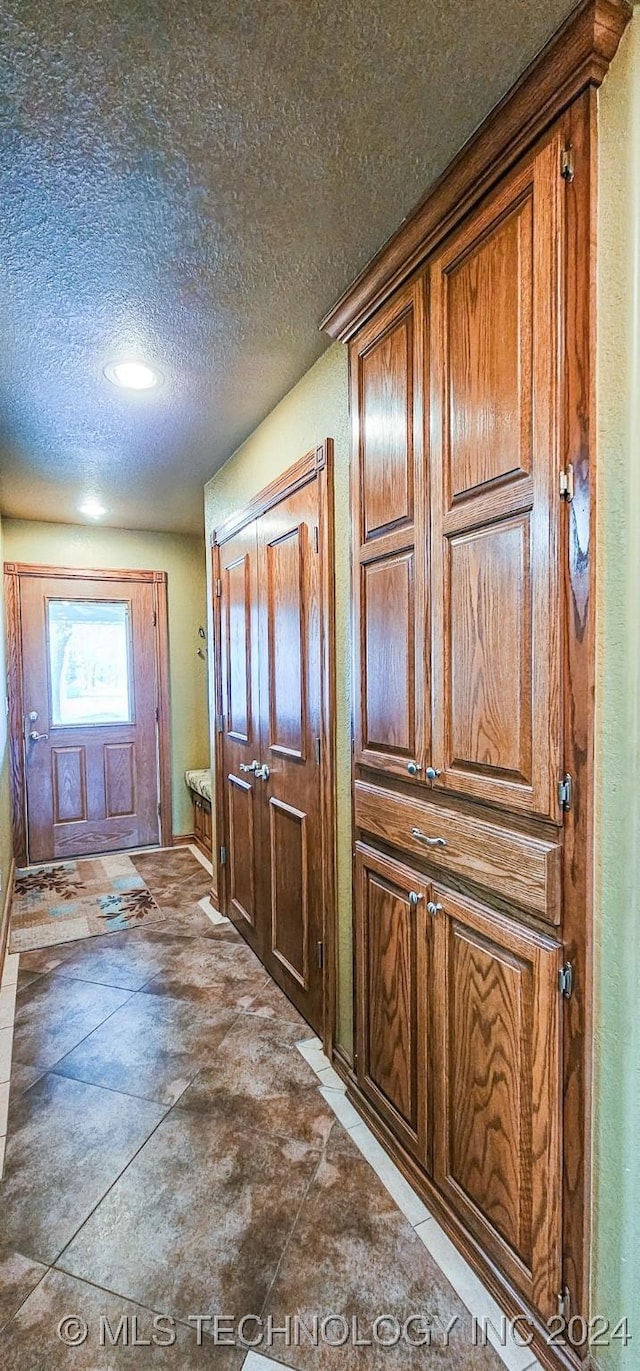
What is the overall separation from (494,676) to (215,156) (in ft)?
3.95

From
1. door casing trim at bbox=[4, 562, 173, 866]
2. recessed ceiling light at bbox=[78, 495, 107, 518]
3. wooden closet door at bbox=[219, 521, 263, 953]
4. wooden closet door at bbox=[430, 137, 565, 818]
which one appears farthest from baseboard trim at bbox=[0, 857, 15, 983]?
wooden closet door at bbox=[430, 137, 565, 818]

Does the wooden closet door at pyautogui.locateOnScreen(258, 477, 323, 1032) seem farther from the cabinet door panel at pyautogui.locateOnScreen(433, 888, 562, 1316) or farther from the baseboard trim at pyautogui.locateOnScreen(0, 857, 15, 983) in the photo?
the baseboard trim at pyautogui.locateOnScreen(0, 857, 15, 983)

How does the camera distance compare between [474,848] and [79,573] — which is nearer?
[474,848]

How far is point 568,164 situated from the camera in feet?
3.21

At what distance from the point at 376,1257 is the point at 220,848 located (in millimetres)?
2055

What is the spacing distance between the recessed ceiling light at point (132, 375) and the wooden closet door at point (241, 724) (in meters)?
0.70

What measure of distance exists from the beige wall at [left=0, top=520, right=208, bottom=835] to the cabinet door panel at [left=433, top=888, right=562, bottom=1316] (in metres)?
3.55

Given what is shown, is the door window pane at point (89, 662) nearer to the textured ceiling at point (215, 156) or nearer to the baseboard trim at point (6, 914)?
the baseboard trim at point (6, 914)

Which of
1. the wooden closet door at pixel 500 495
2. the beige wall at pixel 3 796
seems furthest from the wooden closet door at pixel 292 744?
the beige wall at pixel 3 796

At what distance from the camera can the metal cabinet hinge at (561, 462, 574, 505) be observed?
977 millimetres

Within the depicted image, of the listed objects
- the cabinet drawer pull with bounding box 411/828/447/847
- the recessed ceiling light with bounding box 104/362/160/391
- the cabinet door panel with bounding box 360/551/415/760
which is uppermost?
the recessed ceiling light with bounding box 104/362/160/391

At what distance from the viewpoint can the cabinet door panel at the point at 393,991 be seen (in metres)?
1.42

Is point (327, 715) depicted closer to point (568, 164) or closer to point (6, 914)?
point (568, 164)

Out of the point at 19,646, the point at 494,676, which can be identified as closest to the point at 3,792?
the point at 19,646
